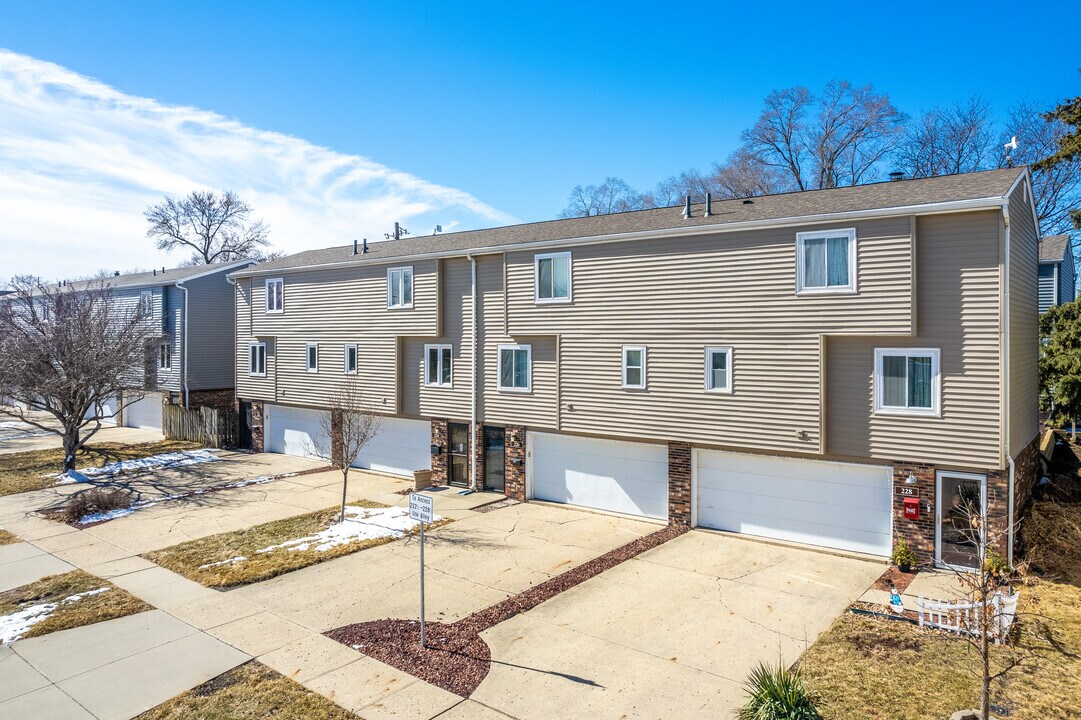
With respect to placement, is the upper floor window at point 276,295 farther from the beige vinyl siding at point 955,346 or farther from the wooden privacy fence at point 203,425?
the beige vinyl siding at point 955,346

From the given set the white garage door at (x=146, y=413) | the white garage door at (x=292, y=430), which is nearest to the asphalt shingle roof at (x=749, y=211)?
the white garage door at (x=292, y=430)

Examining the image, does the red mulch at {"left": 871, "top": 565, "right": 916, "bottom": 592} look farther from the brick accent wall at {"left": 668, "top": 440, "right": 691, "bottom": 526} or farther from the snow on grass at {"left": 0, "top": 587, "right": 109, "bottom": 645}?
the snow on grass at {"left": 0, "top": 587, "right": 109, "bottom": 645}

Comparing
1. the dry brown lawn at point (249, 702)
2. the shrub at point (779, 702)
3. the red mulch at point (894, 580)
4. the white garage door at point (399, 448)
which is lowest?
the dry brown lawn at point (249, 702)

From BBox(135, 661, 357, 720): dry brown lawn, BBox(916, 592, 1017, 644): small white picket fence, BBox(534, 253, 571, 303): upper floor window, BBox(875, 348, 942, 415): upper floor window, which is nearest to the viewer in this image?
BBox(135, 661, 357, 720): dry brown lawn

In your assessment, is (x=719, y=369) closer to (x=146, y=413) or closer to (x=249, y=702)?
(x=249, y=702)

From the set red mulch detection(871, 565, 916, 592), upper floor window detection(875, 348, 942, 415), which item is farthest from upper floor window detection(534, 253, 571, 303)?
red mulch detection(871, 565, 916, 592)

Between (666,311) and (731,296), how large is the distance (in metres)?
1.55

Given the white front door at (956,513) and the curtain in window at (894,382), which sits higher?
the curtain in window at (894,382)

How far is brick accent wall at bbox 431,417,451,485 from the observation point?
19141mm

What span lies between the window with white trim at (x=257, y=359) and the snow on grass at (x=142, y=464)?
346 centimetres

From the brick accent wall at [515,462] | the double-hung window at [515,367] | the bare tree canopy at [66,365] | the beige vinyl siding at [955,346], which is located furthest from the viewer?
the bare tree canopy at [66,365]

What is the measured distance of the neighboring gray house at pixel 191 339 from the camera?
2806 cm

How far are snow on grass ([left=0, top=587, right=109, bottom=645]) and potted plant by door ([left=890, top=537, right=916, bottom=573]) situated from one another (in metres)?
14.1

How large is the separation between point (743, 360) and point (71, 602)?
42.7 feet
